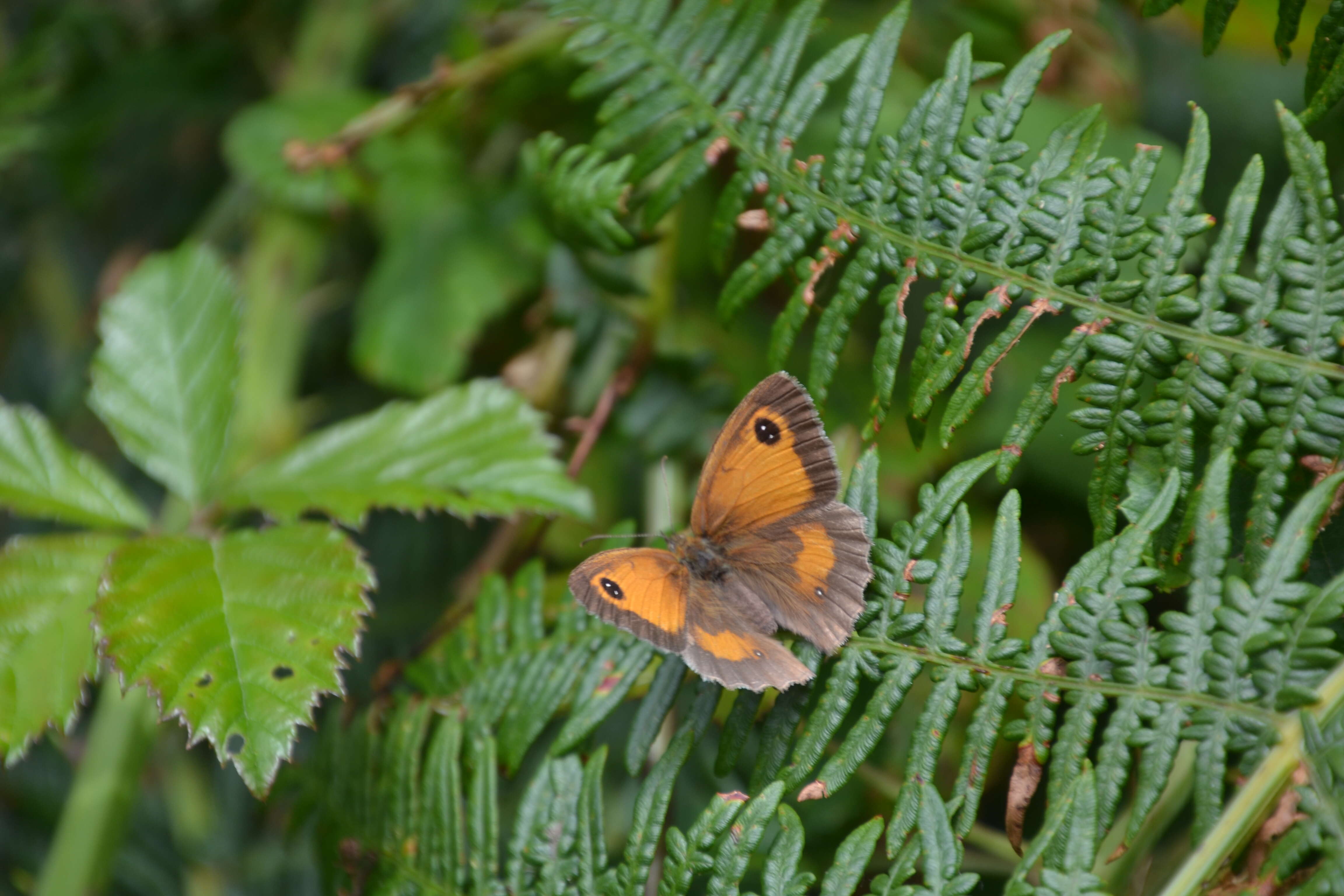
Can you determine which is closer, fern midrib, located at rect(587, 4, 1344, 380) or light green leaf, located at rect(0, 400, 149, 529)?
fern midrib, located at rect(587, 4, 1344, 380)

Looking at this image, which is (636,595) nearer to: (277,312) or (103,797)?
(103,797)

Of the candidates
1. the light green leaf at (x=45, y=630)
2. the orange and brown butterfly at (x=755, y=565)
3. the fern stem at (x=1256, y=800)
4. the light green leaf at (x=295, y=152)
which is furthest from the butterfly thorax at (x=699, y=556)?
the light green leaf at (x=295, y=152)

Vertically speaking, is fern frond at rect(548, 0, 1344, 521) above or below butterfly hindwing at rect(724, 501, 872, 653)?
above

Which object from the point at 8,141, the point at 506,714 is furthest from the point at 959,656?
the point at 8,141

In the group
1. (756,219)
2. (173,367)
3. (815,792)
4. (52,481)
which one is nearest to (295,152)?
(173,367)

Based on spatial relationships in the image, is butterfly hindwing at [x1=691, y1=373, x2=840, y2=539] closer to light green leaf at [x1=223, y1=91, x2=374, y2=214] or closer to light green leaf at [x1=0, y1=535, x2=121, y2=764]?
light green leaf at [x1=0, y1=535, x2=121, y2=764]

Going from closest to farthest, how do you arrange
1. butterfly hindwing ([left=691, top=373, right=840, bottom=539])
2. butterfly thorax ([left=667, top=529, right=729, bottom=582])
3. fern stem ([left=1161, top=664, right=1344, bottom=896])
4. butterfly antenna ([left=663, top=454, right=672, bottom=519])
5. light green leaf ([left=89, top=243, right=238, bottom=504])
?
fern stem ([left=1161, top=664, right=1344, bottom=896]) < butterfly hindwing ([left=691, top=373, right=840, bottom=539]) < butterfly thorax ([left=667, top=529, right=729, bottom=582]) < light green leaf ([left=89, top=243, right=238, bottom=504]) < butterfly antenna ([left=663, top=454, right=672, bottom=519])

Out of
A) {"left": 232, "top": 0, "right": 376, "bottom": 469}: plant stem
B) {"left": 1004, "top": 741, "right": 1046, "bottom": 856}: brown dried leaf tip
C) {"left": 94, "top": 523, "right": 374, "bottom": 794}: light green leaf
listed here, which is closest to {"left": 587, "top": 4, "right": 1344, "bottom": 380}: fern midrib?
{"left": 1004, "top": 741, "right": 1046, "bottom": 856}: brown dried leaf tip
